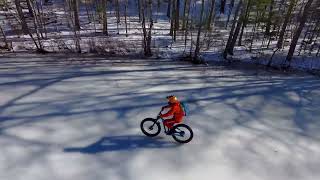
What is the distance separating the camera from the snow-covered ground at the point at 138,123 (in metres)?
6.99

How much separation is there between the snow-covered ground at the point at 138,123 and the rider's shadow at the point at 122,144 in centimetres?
3

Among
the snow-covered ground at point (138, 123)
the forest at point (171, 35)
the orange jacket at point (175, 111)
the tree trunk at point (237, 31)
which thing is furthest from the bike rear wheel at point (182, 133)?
the tree trunk at point (237, 31)

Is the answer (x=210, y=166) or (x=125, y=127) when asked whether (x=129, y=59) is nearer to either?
(x=125, y=127)

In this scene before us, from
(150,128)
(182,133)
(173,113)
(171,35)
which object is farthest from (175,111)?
(171,35)

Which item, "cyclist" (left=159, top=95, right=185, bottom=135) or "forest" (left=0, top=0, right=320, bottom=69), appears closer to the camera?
→ "cyclist" (left=159, top=95, right=185, bottom=135)

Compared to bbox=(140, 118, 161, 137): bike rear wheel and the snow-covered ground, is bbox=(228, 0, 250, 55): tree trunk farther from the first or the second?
bbox=(140, 118, 161, 137): bike rear wheel

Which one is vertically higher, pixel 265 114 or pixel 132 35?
pixel 132 35

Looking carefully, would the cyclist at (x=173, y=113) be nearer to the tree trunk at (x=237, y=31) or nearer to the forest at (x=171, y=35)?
the forest at (x=171, y=35)

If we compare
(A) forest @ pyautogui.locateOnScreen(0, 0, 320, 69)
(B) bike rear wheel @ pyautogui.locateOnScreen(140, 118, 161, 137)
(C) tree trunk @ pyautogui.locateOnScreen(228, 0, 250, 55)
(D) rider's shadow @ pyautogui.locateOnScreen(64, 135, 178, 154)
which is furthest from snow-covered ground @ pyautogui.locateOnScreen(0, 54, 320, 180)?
(C) tree trunk @ pyautogui.locateOnScreen(228, 0, 250, 55)

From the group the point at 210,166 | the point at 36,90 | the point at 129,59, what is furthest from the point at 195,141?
the point at 129,59

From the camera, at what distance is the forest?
17.1 metres

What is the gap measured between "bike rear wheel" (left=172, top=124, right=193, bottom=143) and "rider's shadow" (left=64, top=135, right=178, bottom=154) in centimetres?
23

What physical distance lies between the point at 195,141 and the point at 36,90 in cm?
649

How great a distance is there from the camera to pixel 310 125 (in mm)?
9938
